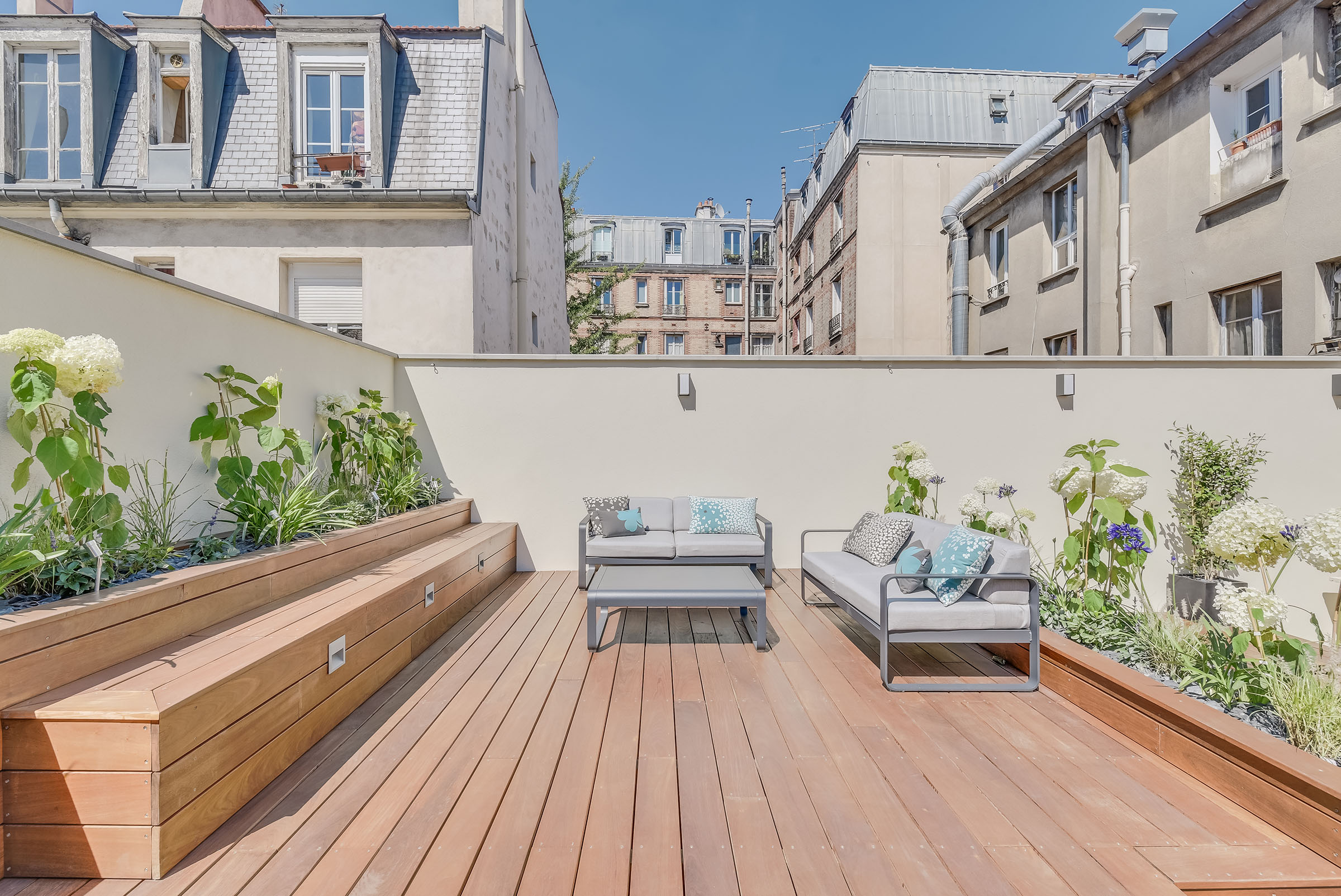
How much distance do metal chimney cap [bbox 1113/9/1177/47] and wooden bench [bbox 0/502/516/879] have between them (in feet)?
40.6

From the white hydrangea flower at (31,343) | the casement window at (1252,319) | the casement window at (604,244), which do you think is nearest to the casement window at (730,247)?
the casement window at (604,244)

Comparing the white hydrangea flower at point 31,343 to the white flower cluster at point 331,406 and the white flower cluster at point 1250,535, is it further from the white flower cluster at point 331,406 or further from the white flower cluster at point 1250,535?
the white flower cluster at point 1250,535

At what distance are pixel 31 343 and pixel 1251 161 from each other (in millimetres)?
9727

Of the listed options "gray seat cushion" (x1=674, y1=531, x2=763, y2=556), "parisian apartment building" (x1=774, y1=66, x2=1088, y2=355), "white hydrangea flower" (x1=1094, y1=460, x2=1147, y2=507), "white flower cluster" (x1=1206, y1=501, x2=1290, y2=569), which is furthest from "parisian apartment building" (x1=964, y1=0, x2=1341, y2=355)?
"gray seat cushion" (x1=674, y1=531, x2=763, y2=556)

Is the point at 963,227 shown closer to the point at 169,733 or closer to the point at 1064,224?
the point at 1064,224

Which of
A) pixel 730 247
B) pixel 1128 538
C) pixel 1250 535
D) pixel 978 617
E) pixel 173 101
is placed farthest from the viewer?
pixel 730 247

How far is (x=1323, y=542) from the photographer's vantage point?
228 cm

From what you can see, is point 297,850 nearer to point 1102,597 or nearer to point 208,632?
point 208,632

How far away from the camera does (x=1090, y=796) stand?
84.4 inches

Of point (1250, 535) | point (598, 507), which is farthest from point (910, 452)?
point (598, 507)

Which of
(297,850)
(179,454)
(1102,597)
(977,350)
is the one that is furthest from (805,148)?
(297,850)

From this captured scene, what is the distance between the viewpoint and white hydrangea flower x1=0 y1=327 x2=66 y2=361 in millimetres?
1978

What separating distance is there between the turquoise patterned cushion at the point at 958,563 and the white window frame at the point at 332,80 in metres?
7.05

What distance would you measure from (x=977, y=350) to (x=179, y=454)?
1125cm
